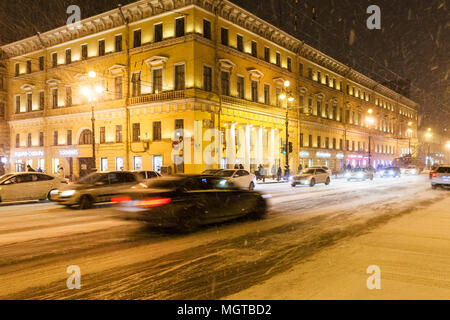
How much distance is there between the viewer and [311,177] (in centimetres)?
2894

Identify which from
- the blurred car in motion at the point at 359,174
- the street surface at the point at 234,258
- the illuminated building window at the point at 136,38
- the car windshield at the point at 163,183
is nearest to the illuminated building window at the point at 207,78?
the illuminated building window at the point at 136,38

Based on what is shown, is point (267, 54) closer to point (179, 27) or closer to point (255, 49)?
point (255, 49)

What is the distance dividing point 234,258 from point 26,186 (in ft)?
48.5

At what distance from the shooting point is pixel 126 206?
940 centimetres

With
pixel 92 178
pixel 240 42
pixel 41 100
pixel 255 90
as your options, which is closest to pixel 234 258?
pixel 92 178

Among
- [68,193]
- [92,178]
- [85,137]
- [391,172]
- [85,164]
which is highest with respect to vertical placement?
[85,137]

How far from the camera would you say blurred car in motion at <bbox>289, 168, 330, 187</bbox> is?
94.1 ft

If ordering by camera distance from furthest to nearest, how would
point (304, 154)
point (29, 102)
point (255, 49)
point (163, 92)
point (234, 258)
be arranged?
point (304, 154) → point (29, 102) → point (255, 49) → point (163, 92) → point (234, 258)

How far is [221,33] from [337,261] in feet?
109

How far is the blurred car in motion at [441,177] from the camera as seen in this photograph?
961 inches

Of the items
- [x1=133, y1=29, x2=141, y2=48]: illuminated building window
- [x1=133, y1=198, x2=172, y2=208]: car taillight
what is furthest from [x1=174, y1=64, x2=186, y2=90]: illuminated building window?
[x1=133, y1=198, x2=172, y2=208]: car taillight

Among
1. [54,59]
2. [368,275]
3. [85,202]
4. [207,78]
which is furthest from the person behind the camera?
[54,59]

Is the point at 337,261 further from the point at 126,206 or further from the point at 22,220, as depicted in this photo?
the point at 22,220
